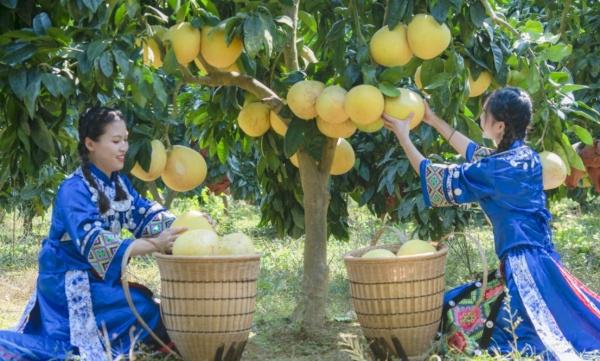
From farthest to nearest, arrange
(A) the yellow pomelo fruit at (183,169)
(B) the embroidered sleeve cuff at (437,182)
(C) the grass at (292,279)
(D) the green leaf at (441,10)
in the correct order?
(C) the grass at (292,279) → (A) the yellow pomelo fruit at (183,169) → (B) the embroidered sleeve cuff at (437,182) → (D) the green leaf at (441,10)

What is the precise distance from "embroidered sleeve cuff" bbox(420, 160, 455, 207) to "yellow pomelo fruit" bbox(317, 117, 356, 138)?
0.91 feet

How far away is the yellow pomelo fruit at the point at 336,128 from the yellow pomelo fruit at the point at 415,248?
44 centimetres

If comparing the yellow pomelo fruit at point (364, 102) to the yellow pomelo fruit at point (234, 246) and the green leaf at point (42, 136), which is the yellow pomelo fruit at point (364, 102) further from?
the green leaf at point (42, 136)

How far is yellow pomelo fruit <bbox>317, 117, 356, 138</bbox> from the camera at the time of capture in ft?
10.2

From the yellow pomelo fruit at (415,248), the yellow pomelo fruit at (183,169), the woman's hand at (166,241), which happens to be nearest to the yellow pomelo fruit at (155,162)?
the yellow pomelo fruit at (183,169)

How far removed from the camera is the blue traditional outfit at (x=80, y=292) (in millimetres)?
2965

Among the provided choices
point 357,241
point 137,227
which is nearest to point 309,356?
point 137,227

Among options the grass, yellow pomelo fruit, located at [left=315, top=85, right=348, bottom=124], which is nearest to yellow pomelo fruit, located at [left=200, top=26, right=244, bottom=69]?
yellow pomelo fruit, located at [left=315, top=85, right=348, bottom=124]

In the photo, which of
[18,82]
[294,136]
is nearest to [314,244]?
[294,136]

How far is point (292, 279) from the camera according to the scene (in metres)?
5.70

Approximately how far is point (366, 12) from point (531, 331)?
135 cm

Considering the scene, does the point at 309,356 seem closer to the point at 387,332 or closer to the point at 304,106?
the point at 387,332

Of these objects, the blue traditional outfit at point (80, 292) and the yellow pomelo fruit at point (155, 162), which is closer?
the blue traditional outfit at point (80, 292)

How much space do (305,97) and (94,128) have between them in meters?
0.72
